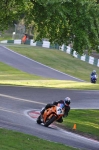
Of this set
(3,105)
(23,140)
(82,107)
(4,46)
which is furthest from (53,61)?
(23,140)

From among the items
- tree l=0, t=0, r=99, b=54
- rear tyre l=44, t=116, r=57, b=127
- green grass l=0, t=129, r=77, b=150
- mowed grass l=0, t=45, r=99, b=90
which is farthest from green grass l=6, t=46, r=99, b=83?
green grass l=0, t=129, r=77, b=150

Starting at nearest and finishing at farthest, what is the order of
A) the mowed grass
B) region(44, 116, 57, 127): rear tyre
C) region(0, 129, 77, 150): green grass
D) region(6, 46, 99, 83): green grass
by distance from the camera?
region(0, 129, 77, 150): green grass < region(44, 116, 57, 127): rear tyre < the mowed grass < region(6, 46, 99, 83): green grass

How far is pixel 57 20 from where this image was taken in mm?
17219

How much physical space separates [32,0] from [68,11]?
48.5 inches

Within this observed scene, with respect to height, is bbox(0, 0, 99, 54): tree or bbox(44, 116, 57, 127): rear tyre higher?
bbox(0, 0, 99, 54): tree

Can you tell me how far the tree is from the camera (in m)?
16.7

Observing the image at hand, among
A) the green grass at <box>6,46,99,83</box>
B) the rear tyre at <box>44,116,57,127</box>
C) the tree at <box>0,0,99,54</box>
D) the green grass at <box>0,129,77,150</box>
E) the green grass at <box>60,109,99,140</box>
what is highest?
the tree at <box>0,0,99,54</box>

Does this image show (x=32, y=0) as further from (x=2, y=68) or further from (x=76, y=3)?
(x=2, y=68)

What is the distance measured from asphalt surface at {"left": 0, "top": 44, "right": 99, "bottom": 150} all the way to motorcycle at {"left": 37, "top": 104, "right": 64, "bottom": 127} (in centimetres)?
28

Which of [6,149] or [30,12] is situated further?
[30,12]

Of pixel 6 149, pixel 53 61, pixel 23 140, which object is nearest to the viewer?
pixel 6 149

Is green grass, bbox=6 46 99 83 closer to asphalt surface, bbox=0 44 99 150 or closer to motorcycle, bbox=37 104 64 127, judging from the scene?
asphalt surface, bbox=0 44 99 150

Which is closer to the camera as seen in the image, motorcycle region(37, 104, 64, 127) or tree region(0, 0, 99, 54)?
tree region(0, 0, 99, 54)

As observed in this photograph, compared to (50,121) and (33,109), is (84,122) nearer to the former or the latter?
(33,109)
